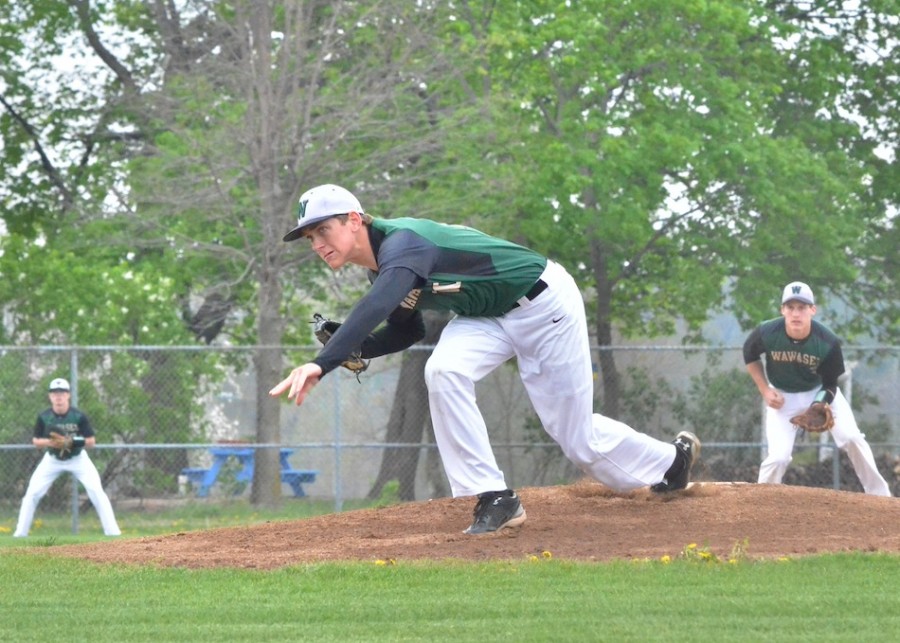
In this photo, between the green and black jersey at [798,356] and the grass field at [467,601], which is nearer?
the grass field at [467,601]

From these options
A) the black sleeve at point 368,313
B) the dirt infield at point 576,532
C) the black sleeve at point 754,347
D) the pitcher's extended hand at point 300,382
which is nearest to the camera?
the pitcher's extended hand at point 300,382

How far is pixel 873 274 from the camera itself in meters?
24.5

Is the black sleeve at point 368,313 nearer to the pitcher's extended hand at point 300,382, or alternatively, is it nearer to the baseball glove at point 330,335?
the pitcher's extended hand at point 300,382

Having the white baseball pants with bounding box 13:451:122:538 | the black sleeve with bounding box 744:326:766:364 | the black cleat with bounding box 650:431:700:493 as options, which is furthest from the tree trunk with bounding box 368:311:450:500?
the black cleat with bounding box 650:431:700:493

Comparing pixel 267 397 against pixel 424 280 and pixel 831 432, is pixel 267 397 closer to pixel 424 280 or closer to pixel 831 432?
pixel 831 432

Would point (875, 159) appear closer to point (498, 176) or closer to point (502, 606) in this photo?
point (498, 176)

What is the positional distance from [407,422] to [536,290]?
13957mm

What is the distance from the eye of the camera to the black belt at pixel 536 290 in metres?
7.89

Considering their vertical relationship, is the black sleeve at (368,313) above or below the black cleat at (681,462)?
above

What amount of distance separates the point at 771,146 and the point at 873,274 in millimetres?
3794

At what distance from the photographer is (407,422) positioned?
71.3ft

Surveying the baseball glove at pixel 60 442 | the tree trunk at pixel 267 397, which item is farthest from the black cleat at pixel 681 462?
the tree trunk at pixel 267 397

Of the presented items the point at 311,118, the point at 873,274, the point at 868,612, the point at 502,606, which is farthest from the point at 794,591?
the point at 873,274

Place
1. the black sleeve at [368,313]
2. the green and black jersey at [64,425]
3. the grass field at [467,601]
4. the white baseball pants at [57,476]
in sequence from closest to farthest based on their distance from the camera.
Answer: the grass field at [467,601], the black sleeve at [368,313], the white baseball pants at [57,476], the green and black jersey at [64,425]
